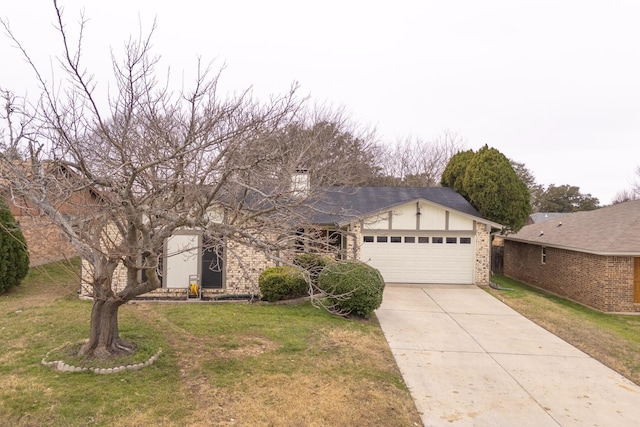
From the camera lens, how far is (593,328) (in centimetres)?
923

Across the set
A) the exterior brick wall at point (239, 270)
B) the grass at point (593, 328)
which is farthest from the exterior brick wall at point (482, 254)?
the exterior brick wall at point (239, 270)

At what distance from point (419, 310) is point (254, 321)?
452 centimetres

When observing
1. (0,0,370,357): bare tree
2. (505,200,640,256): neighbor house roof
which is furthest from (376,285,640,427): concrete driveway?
(505,200,640,256): neighbor house roof

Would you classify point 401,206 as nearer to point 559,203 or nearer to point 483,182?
point 483,182

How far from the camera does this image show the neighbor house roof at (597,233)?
12195mm

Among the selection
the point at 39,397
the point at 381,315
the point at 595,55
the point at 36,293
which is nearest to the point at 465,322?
the point at 381,315

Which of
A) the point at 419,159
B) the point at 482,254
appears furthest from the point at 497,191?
the point at 419,159

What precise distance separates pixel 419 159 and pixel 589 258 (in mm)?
19359

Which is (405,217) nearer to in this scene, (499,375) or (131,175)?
(499,375)

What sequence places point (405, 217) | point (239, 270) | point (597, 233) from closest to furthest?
point (239, 270)
point (597, 233)
point (405, 217)

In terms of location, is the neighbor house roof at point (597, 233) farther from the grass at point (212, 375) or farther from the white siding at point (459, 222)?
the grass at point (212, 375)

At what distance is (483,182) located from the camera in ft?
55.1

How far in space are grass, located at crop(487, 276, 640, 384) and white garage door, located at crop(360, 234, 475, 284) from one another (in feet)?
5.01

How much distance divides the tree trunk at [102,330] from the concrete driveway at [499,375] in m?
4.54
